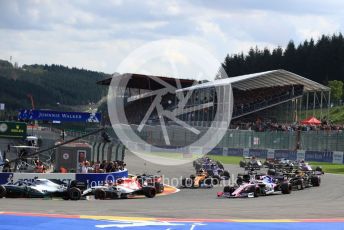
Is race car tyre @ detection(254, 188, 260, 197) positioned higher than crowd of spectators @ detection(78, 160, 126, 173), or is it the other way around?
crowd of spectators @ detection(78, 160, 126, 173)

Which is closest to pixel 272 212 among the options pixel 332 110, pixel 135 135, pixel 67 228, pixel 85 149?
pixel 67 228

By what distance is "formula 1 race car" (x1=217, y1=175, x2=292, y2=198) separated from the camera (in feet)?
77.0

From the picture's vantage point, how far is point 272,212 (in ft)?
58.1

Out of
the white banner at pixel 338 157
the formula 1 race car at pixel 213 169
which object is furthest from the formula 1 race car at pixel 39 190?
the white banner at pixel 338 157

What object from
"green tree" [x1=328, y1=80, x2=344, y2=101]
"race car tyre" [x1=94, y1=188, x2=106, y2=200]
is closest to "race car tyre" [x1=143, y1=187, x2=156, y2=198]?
"race car tyre" [x1=94, y1=188, x2=106, y2=200]

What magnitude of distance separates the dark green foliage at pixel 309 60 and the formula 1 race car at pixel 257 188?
94503mm

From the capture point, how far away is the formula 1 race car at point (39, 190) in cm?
2194

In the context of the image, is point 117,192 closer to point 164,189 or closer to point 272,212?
point 164,189

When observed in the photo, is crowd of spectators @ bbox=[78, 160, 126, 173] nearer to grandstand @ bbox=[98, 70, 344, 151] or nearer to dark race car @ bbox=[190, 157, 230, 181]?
dark race car @ bbox=[190, 157, 230, 181]

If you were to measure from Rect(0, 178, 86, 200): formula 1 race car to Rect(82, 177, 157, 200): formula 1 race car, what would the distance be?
617mm

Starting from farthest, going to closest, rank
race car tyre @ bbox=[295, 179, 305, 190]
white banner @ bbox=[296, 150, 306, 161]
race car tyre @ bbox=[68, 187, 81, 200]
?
white banner @ bbox=[296, 150, 306, 161] < race car tyre @ bbox=[295, 179, 305, 190] < race car tyre @ bbox=[68, 187, 81, 200]

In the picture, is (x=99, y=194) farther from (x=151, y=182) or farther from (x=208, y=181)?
(x=208, y=181)

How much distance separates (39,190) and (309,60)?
107m

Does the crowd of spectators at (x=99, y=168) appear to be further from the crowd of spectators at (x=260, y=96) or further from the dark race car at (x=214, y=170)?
the crowd of spectators at (x=260, y=96)
